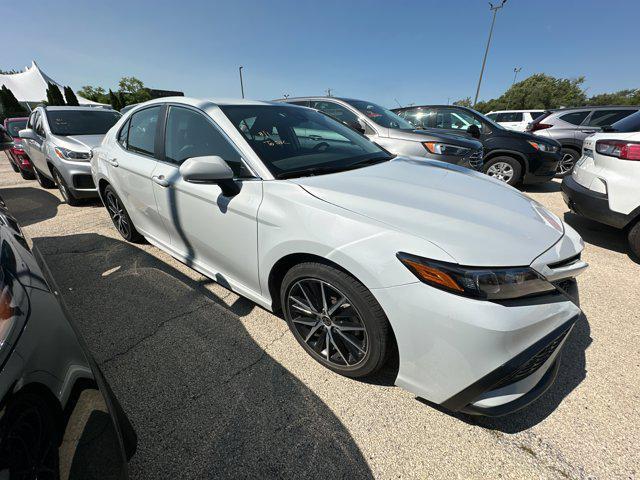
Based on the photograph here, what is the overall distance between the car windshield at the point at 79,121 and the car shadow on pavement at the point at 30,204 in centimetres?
129

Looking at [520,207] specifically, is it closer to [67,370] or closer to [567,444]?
[567,444]

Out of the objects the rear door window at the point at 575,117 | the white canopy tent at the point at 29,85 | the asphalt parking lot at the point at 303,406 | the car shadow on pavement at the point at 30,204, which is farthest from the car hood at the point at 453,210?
the white canopy tent at the point at 29,85

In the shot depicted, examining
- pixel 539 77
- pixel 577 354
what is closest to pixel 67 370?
pixel 577 354

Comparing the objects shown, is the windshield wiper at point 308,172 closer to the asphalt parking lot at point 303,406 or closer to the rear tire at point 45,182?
the asphalt parking lot at point 303,406

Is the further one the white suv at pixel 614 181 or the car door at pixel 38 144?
the car door at pixel 38 144

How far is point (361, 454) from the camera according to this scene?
146 cm

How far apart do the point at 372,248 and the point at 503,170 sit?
223 inches

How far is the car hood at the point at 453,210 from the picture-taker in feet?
4.49

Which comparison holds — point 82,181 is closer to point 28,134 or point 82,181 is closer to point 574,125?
point 28,134

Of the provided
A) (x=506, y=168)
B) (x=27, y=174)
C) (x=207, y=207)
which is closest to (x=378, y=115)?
(x=506, y=168)

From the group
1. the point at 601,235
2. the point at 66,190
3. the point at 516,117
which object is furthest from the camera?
the point at 516,117

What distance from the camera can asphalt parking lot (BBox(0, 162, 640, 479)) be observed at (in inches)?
55.9

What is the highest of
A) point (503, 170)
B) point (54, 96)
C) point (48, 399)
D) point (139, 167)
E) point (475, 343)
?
point (54, 96)

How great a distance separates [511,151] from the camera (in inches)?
221
